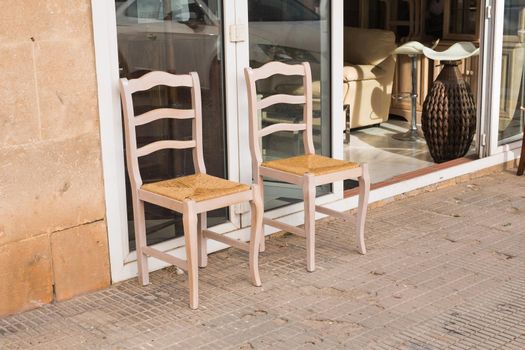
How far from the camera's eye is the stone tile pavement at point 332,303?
3.26 m

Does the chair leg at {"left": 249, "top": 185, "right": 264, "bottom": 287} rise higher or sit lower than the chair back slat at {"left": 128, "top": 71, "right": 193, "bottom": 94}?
lower

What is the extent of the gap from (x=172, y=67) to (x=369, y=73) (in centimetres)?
353

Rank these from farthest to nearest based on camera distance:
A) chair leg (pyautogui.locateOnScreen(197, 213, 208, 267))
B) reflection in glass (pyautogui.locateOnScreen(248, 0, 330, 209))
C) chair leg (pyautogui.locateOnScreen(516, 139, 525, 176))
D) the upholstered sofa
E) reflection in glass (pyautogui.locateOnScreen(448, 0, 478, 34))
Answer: reflection in glass (pyautogui.locateOnScreen(448, 0, 478, 34)), the upholstered sofa, chair leg (pyautogui.locateOnScreen(516, 139, 525, 176)), reflection in glass (pyautogui.locateOnScreen(248, 0, 330, 209)), chair leg (pyautogui.locateOnScreen(197, 213, 208, 267))

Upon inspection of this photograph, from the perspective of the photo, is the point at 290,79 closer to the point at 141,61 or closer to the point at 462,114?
the point at 141,61

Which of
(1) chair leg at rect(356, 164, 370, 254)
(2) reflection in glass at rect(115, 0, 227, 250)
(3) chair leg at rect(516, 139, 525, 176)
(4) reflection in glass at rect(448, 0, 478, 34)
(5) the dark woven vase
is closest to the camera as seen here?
(2) reflection in glass at rect(115, 0, 227, 250)

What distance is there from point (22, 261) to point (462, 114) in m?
3.63

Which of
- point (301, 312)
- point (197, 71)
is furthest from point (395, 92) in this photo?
point (301, 312)

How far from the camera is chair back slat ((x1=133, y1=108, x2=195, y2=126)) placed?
368 centimetres

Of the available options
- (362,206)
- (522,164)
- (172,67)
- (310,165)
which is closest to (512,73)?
(522,164)

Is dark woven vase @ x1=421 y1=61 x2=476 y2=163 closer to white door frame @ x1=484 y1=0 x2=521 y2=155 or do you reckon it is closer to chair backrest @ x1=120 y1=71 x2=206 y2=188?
white door frame @ x1=484 y1=0 x2=521 y2=155

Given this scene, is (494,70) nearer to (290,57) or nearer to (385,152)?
(385,152)

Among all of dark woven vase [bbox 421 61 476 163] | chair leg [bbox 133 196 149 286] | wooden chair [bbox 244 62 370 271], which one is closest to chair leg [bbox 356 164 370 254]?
wooden chair [bbox 244 62 370 271]

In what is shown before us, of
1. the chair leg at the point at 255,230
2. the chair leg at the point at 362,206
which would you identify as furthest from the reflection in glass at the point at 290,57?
the chair leg at the point at 255,230

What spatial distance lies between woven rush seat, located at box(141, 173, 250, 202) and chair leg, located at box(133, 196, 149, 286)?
0.10 metres
